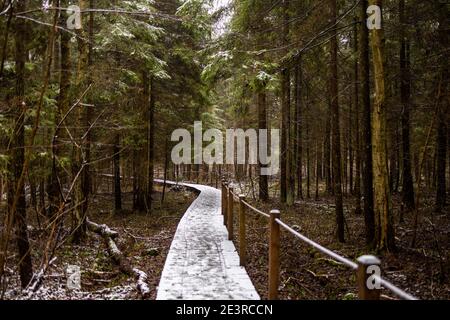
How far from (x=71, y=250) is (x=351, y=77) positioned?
1465 cm

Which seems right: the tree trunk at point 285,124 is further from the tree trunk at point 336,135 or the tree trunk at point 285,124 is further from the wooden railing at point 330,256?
the wooden railing at point 330,256

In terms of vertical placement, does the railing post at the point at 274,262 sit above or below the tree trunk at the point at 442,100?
below

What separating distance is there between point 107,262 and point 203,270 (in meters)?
3.35

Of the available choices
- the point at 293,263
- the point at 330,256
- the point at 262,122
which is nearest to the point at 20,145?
the point at 330,256

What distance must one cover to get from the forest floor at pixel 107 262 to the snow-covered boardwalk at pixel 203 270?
17.9 inches

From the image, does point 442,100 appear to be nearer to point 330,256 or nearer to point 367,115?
point 367,115

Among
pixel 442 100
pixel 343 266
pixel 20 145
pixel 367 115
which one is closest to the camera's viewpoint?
pixel 20 145

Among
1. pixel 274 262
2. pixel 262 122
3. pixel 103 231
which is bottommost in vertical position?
pixel 103 231

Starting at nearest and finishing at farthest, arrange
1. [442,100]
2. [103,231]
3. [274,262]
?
[274,262] < [442,100] < [103,231]

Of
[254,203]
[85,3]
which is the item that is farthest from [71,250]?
[254,203]

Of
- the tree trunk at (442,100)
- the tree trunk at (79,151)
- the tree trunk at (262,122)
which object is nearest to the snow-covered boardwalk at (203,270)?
the tree trunk at (79,151)

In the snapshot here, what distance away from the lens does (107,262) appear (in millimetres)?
8906

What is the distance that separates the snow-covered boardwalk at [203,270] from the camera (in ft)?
17.7

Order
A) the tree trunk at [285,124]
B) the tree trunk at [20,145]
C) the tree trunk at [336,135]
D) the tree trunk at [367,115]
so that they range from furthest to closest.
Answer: the tree trunk at [285,124] → the tree trunk at [336,135] → the tree trunk at [367,115] → the tree trunk at [20,145]
